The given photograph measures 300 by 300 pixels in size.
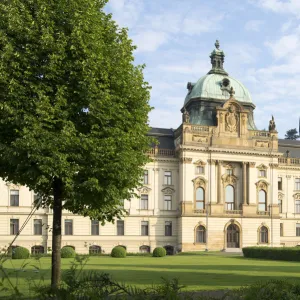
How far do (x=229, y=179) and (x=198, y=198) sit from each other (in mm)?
5433

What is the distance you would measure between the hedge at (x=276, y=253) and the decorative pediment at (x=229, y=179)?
1805 cm

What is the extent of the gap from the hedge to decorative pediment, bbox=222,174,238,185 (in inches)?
711

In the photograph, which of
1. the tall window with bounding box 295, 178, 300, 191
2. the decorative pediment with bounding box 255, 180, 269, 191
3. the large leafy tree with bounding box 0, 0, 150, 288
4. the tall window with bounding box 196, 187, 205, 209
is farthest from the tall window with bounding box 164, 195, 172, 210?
the large leafy tree with bounding box 0, 0, 150, 288

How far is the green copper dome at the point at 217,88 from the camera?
74.0 metres

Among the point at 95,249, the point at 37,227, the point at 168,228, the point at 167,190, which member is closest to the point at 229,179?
the point at 167,190

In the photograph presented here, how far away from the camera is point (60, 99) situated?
18719mm

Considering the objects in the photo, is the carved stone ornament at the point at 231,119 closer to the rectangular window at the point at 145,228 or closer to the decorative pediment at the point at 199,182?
the decorative pediment at the point at 199,182

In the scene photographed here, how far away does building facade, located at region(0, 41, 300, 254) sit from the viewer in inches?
2606

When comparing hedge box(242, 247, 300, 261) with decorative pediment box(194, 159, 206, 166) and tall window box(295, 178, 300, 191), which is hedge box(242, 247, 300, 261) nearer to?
decorative pediment box(194, 159, 206, 166)

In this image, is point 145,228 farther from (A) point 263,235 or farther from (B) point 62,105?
(B) point 62,105

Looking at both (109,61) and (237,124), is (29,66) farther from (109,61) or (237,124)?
(237,124)

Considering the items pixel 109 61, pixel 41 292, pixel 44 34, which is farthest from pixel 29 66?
pixel 41 292

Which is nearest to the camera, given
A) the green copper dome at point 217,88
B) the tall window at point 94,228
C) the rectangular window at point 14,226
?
the rectangular window at point 14,226

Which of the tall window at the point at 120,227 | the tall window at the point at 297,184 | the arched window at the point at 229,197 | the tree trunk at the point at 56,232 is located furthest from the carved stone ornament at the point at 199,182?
the tree trunk at the point at 56,232
